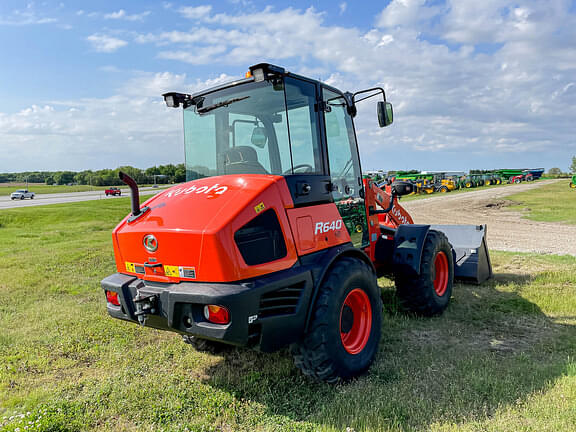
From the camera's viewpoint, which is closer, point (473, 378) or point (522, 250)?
point (473, 378)

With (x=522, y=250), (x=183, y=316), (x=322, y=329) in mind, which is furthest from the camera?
(x=522, y=250)

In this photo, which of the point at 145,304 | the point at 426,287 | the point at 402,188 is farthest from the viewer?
the point at 426,287

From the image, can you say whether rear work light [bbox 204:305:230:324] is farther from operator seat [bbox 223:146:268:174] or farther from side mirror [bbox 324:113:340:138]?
side mirror [bbox 324:113:340:138]

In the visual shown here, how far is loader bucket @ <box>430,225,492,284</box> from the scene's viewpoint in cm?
673

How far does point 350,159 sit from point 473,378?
7.61 ft

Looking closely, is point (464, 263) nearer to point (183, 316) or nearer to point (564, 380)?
point (564, 380)

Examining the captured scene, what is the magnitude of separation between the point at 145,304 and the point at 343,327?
1.68m

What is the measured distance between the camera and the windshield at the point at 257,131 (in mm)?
3783

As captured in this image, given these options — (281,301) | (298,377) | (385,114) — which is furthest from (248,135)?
(298,377)

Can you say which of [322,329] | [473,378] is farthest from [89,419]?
[473,378]

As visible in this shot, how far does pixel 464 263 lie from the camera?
22.3 feet

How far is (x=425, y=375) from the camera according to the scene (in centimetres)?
379

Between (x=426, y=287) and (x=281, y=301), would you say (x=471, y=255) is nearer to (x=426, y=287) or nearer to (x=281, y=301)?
(x=426, y=287)

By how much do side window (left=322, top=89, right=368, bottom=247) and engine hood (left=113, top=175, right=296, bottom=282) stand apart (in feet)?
2.96
